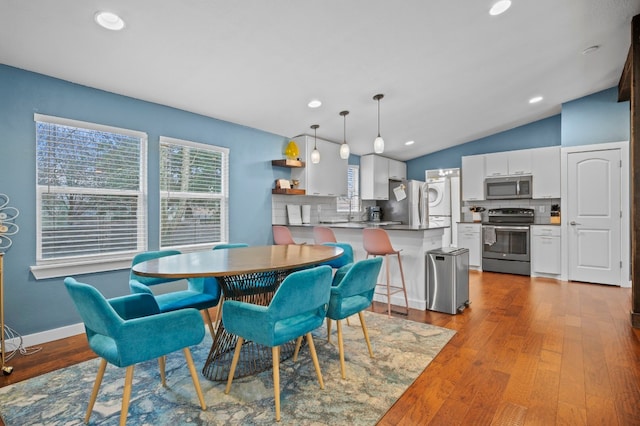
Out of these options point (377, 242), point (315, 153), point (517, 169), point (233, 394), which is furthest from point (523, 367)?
point (517, 169)

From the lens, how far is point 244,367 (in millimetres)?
2328

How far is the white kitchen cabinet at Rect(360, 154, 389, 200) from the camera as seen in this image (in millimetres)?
6430

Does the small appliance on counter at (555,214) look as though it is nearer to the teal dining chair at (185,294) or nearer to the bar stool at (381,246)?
the bar stool at (381,246)

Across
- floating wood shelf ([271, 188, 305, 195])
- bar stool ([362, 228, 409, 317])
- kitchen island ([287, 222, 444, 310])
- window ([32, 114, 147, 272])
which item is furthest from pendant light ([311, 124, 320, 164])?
window ([32, 114, 147, 272])

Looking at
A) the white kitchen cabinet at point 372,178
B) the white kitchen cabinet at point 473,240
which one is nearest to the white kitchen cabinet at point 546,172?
the white kitchen cabinet at point 473,240

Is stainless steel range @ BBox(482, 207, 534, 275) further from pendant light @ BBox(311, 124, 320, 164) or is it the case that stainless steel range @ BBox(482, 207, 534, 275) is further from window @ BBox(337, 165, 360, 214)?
pendant light @ BBox(311, 124, 320, 164)

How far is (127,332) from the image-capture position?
1.51 m

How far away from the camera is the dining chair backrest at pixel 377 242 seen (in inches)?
141

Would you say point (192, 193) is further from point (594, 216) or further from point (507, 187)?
point (594, 216)

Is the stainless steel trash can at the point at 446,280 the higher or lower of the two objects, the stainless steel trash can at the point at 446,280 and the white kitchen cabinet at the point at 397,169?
the lower

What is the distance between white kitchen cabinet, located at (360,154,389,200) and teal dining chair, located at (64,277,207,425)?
16.7 feet

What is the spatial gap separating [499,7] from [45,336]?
15.6 ft

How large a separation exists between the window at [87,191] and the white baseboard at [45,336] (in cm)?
61

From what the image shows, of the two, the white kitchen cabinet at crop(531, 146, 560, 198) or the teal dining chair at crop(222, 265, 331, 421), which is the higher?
the white kitchen cabinet at crop(531, 146, 560, 198)
